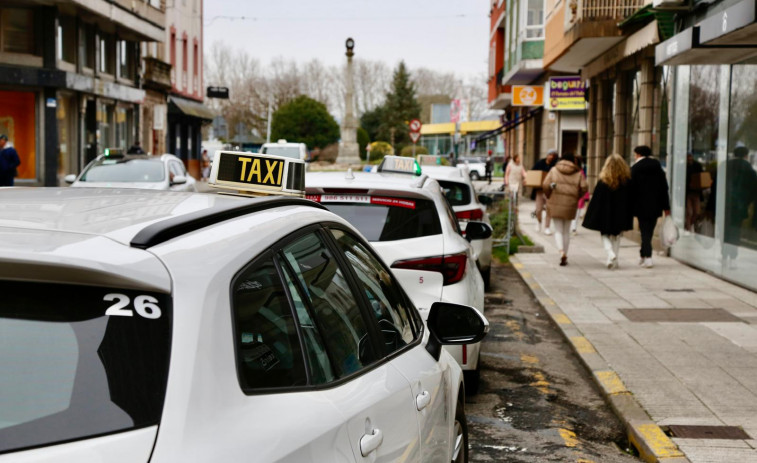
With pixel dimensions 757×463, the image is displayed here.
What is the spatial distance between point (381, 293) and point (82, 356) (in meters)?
1.80

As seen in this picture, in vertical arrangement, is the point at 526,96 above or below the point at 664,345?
above

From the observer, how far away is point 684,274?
1541 cm

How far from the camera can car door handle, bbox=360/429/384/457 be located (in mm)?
2531

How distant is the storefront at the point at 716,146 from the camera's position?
42.6ft

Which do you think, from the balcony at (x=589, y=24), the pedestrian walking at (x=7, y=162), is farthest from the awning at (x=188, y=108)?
the balcony at (x=589, y=24)

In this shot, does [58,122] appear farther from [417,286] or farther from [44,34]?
[417,286]

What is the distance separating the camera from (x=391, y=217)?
23.6 feet

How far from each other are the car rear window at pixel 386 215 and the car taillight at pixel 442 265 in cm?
20

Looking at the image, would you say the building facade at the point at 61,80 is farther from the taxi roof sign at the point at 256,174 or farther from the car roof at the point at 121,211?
the car roof at the point at 121,211

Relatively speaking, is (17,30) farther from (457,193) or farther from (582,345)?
(582,345)

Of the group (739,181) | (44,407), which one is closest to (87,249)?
(44,407)

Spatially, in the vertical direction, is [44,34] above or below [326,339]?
above

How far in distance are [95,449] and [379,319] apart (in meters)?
1.68

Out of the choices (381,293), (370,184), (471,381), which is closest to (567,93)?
(471,381)
